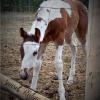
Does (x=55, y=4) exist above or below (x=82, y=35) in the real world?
above

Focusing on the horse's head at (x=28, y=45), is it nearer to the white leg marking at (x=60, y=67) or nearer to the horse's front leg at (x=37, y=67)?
the horse's front leg at (x=37, y=67)

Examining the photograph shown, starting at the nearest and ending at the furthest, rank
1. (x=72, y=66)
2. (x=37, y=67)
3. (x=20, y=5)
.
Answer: (x=20, y=5) → (x=37, y=67) → (x=72, y=66)

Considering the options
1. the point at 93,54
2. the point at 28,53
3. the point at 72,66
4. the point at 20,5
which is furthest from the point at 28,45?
→ the point at 93,54

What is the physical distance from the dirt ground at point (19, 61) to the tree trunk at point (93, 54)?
0.31 feet

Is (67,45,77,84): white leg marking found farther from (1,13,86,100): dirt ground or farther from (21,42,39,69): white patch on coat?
(21,42,39,69): white patch on coat

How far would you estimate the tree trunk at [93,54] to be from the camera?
4.73 meters

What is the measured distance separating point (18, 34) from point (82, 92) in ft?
2.88

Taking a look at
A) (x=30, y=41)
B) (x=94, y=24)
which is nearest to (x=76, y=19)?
(x=94, y=24)

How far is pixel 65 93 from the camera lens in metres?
4.72

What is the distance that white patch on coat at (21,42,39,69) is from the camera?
4477mm

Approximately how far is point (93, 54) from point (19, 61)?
77 cm

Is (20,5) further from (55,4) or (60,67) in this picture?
(60,67)

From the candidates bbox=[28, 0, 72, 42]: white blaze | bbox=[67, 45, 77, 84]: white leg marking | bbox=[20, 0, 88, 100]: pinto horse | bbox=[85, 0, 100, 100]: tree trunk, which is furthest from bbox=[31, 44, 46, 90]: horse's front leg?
bbox=[85, 0, 100, 100]: tree trunk

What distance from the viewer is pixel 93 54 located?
486 centimetres
